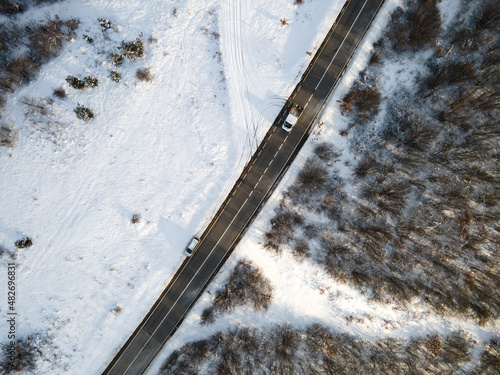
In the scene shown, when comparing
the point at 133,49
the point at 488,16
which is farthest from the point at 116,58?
the point at 488,16

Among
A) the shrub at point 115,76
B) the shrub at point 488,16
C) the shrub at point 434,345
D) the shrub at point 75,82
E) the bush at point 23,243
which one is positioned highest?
the shrub at point 488,16

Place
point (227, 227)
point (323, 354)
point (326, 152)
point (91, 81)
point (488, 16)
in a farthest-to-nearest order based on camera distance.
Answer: point (227, 227)
point (323, 354)
point (326, 152)
point (91, 81)
point (488, 16)

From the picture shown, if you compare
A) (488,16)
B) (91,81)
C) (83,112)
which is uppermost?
(488,16)

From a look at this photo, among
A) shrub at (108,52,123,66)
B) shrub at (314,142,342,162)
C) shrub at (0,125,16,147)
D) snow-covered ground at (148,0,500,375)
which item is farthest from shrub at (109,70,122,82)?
shrub at (314,142,342,162)

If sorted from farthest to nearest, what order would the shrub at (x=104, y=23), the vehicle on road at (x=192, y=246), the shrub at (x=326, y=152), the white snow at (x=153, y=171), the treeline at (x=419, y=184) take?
the vehicle on road at (x=192, y=246), the shrub at (x=326, y=152), the white snow at (x=153, y=171), the shrub at (x=104, y=23), the treeline at (x=419, y=184)

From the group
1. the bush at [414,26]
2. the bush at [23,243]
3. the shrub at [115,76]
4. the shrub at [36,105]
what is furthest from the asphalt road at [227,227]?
the shrub at [36,105]

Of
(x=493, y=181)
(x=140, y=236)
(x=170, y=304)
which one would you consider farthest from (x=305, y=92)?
(x=170, y=304)

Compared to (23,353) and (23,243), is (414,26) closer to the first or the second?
(23,243)

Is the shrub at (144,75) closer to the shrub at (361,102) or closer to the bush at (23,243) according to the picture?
the shrub at (361,102)
